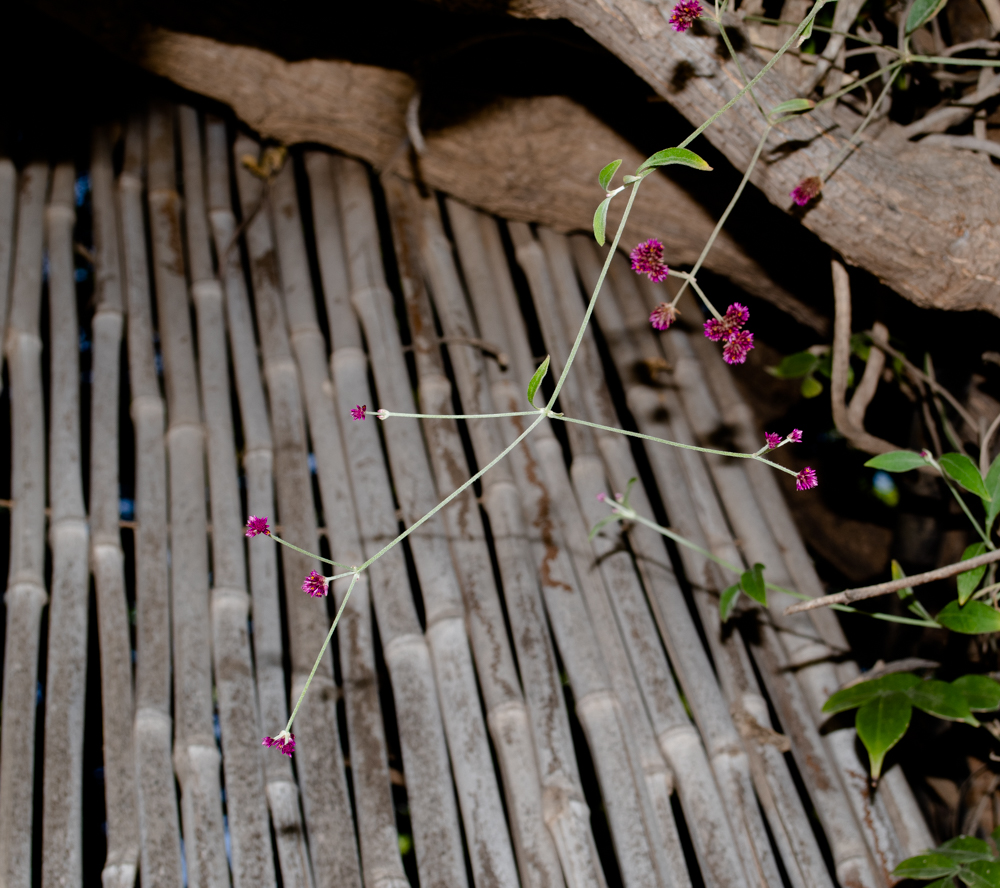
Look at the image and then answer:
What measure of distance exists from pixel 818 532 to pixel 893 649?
36cm

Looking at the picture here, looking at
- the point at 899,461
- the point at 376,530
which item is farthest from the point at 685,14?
the point at 376,530

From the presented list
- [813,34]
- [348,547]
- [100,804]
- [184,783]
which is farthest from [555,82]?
[100,804]

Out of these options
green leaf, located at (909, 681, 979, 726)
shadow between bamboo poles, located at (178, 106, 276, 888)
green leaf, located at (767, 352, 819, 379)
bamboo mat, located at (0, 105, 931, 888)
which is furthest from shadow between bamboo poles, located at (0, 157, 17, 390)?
green leaf, located at (909, 681, 979, 726)

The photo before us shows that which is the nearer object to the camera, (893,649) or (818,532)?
(893,649)

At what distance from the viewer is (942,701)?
0.93 metres

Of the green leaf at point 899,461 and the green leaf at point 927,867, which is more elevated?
the green leaf at point 899,461

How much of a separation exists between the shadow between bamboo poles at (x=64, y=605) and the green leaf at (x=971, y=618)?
95 cm

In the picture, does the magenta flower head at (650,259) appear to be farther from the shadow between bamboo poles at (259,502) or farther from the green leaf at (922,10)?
the shadow between bamboo poles at (259,502)

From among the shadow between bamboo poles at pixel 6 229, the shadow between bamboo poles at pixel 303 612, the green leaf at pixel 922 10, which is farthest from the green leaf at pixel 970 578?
the shadow between bamboo poles at pixel 6 229

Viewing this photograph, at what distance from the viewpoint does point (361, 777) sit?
101cm

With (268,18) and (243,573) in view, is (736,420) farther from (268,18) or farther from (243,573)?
(268,18)

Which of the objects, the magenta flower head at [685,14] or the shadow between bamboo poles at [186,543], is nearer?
the magenta flower head at [685,14]

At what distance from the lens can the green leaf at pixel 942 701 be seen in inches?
35.7

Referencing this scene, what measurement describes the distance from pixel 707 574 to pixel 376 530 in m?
0.49
